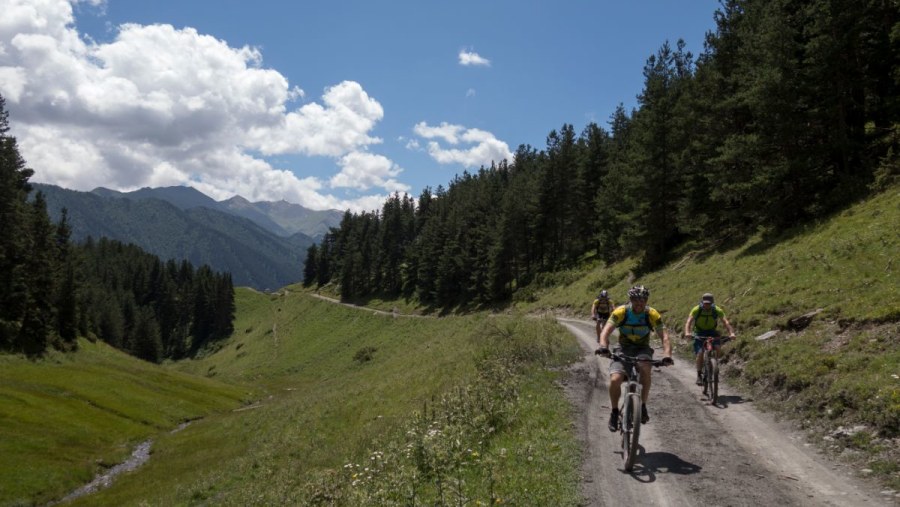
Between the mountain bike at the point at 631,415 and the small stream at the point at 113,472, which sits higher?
the mountain bike at the point at 631,415

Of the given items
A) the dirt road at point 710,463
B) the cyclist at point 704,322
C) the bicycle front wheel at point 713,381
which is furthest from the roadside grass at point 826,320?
the cyclist at point 704,322

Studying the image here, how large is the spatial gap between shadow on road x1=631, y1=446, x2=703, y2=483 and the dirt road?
2 centimetres

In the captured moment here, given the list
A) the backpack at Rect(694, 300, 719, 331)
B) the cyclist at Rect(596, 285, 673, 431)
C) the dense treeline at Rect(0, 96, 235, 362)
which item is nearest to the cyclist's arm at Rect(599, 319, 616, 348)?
the cyclist at Rect(596, 285, 673, 431)

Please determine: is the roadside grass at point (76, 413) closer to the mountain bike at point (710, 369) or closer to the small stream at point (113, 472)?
the small stream at point (113, 472)

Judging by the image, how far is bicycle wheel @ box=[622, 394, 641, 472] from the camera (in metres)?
9.12

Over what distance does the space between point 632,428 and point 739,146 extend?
29.4 meters

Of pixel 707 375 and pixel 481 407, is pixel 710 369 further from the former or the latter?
pixel 481 407

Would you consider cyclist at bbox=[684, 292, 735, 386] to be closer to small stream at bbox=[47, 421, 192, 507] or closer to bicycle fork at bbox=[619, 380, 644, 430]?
bicycle fork at bbox=[619, 380, 644, 430]

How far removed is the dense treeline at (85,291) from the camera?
57156 mm

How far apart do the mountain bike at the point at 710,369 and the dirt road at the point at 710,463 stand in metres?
0.28

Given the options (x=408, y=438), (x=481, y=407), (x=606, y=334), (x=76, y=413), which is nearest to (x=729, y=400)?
(x=606, y=334)

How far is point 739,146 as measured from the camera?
1265 inches

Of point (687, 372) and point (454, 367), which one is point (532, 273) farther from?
point (687, 372)

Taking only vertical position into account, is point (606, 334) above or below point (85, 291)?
above
